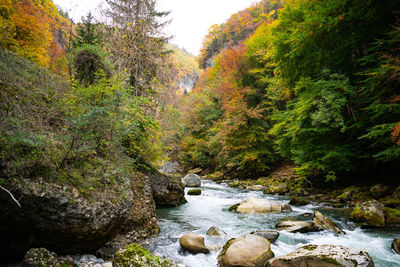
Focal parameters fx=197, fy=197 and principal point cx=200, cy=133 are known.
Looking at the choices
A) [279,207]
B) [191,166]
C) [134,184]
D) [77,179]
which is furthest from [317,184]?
[191,166]

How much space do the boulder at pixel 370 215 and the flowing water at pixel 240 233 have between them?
273mm

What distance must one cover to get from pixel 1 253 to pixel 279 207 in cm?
859

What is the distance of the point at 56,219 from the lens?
3582 mm

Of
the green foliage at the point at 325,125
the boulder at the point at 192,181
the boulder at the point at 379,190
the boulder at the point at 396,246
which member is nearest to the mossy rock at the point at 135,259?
the boulder at the point at 396,246

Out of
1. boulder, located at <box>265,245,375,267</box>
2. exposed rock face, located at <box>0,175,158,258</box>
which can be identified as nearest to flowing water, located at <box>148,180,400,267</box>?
boulder, located at <box>265,245,375,267</box>

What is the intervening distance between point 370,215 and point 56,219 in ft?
27.4

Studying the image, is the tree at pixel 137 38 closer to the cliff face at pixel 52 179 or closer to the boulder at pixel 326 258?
the cliff face at pixel 52 179

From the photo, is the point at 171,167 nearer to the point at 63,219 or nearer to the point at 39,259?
the point at 63,219

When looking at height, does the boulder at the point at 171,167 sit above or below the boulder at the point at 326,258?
below

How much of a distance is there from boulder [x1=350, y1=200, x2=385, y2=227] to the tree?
10510 mm

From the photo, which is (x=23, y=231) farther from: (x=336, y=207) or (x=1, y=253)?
(x=336, y=207)

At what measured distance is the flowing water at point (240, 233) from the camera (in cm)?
470

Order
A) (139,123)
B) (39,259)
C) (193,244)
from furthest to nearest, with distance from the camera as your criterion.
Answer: (139,123) → (193,244) → (39,259)

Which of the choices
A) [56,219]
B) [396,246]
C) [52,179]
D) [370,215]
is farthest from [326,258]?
[52,179]
